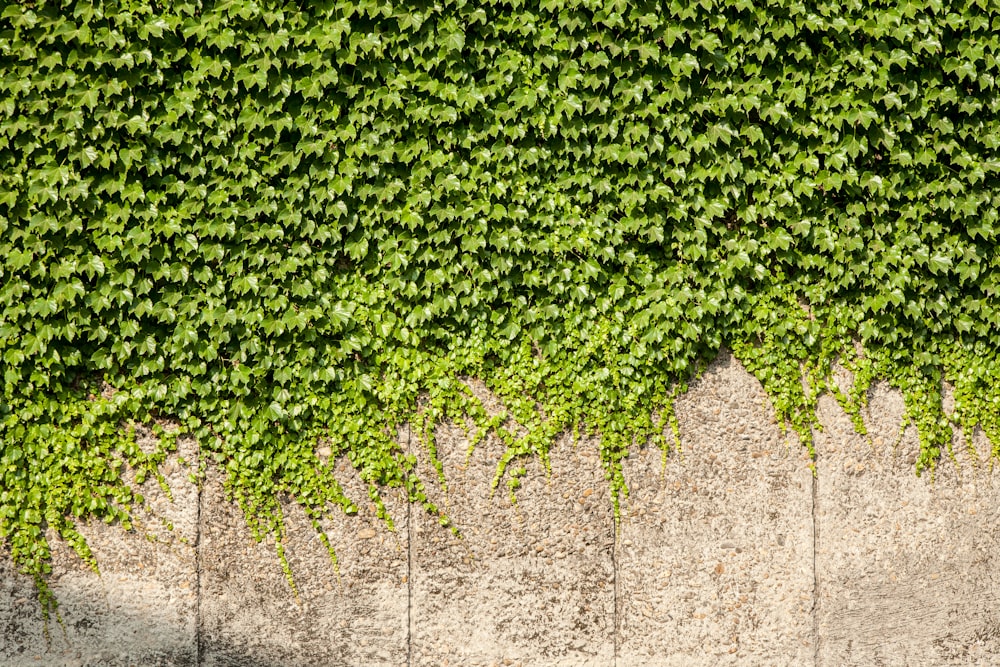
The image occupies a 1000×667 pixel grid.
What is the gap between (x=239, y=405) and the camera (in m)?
3.95

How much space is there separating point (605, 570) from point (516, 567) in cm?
45

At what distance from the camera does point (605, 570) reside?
163 inches

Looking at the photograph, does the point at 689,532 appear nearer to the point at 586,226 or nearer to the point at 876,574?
the point at 876,574

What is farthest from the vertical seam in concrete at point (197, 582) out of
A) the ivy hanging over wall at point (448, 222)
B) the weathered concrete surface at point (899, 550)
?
the weathered concrete surface at point (899, 550)

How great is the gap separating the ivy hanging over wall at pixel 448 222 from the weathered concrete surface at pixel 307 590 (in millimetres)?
127

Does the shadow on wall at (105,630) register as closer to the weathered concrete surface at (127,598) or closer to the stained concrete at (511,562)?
the weathered concrete surface at (127,598)

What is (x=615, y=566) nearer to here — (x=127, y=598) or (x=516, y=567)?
(x=516, y=567)

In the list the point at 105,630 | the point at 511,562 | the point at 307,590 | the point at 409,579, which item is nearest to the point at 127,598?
the point at 105,630

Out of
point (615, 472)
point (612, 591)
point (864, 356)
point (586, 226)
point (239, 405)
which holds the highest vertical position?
point (586, 226)

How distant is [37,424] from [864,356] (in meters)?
4.09

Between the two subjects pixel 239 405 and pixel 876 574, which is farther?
pixel 876 574

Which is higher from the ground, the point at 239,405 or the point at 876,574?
the point at 239,405

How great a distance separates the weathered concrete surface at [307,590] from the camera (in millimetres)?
4043

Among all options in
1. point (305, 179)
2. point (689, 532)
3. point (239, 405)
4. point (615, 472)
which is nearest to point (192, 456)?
point (239, 405)
